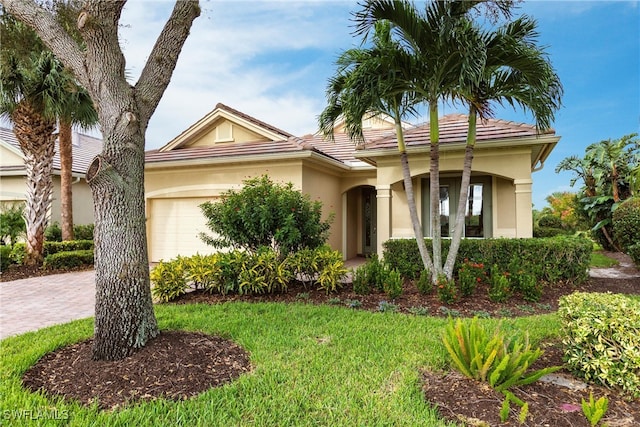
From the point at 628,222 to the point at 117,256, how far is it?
12801 millimetres

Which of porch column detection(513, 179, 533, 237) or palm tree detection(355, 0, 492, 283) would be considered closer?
palm tree detection(355, 0, 492, 283)

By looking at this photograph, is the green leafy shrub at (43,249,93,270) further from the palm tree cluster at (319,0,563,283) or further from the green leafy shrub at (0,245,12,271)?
the palm tree cluster at (319,0,563,283)

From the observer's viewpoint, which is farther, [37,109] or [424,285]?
[37,109]

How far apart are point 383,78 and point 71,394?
6.75 m

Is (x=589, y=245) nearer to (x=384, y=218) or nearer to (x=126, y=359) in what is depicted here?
(x=384, y=218)

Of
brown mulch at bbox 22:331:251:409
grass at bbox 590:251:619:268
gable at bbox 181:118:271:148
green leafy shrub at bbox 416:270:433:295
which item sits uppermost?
gable at bbox 181:118:271:148

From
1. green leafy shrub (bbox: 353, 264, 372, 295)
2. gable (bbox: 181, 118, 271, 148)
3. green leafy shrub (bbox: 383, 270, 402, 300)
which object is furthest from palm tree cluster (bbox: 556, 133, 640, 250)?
gable (bbox: 181, 118, 271, 148)

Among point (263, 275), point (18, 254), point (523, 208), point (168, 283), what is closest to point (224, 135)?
point (168, 283)

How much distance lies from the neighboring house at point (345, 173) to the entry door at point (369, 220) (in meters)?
0.09

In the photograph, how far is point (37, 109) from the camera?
11.1m

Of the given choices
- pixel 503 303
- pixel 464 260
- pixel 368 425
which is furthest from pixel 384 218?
pixel 368 425

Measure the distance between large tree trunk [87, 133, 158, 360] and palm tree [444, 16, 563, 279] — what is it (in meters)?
5.57

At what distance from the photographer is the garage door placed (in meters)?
12.6

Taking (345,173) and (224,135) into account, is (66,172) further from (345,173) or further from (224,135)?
(345,173)
